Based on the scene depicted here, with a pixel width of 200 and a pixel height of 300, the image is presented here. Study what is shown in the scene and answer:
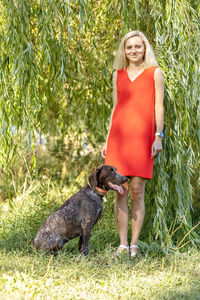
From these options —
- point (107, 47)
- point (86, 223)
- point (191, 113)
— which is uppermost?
Answer: point (107, 47)

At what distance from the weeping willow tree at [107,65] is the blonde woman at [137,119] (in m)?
0.49

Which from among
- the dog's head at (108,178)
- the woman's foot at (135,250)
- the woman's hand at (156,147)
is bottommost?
the woman's foot at (135,250)

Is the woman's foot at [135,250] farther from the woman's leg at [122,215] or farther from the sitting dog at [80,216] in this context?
the sitting dog at [80,216]

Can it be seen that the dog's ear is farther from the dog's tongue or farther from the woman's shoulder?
the woman's shoulder

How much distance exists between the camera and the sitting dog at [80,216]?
14.0ft

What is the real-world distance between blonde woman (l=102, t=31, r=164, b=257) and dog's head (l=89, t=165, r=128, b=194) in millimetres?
147

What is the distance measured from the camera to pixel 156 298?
132 inches

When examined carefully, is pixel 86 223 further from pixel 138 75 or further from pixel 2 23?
pixel 2 23

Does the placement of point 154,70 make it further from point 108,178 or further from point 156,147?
point 108,178

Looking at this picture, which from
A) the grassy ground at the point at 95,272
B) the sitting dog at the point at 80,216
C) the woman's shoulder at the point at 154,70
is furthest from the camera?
the woman's shoulder at the point at 154,70

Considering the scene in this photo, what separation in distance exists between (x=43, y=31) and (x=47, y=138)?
4.42 metres

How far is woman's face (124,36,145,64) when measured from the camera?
4.39 metres

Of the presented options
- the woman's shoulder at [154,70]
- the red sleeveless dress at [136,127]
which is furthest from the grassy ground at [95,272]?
the woman's shoulder at [154,70]

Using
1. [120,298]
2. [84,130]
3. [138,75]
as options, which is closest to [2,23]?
[138,75]
